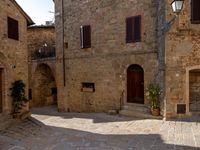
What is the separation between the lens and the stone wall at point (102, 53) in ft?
40.0

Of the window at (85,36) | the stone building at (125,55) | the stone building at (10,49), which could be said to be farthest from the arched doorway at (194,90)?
the stone building at (10,49)

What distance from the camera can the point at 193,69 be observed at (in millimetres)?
10086

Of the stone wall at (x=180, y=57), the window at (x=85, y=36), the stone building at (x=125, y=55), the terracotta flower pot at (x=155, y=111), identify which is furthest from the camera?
the window at (x=85, y=36)

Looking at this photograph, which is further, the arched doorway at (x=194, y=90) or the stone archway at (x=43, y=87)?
the stone archway at (x=43, y=87)

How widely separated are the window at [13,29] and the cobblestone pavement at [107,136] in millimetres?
3794

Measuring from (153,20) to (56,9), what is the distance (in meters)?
7.76

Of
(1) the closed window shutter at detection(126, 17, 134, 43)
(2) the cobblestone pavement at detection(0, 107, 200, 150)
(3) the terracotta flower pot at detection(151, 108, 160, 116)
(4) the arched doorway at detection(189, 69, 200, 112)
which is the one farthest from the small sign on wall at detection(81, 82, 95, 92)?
(4) the arched doorway at detection(189, 69, 200, 112)

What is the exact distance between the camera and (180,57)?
10.2 meters

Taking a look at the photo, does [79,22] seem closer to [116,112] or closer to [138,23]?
[138,23]

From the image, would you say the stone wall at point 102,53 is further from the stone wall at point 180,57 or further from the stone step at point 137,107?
the stone wall at point 180,57

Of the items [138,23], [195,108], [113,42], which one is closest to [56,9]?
[113,42]

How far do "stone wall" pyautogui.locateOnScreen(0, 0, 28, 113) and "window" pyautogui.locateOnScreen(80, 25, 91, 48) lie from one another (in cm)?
431

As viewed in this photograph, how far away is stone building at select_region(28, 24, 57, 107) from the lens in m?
19.6

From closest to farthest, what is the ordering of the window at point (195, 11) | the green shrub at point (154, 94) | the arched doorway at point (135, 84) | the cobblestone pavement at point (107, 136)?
1. the cobblestone pavement at point (107, 136)
2. the window at point (195, 11)
3. the green shrub at point (154, 94)
4. the arched doorway at point (135, 84)
